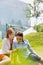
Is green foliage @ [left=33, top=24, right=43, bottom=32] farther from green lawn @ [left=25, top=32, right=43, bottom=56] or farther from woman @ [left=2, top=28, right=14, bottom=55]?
woman @ [left=2, top=28, right=14, bottom=55]

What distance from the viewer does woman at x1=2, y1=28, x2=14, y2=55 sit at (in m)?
1.49

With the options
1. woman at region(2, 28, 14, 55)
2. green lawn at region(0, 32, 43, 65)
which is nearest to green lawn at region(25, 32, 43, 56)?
green lawn at region(0, 32, 43, 65)

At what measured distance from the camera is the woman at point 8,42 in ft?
4.88

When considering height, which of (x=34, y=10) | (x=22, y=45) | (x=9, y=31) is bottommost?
(x=22, y=45)

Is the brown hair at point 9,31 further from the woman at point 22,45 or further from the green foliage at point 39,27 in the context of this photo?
the green foliage at point 39,27

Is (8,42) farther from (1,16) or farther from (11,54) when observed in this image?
(1,16)

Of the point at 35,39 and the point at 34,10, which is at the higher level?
the point at 34,10

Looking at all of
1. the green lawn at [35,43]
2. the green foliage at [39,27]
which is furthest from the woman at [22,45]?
the green foliage at [39,27]

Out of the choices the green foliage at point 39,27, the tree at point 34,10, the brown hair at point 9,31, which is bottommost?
the brown hair at point 9,31

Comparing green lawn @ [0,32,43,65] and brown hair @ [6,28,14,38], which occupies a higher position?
brown hair @ [6,28,14,38]

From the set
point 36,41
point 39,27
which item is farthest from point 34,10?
point 36,41

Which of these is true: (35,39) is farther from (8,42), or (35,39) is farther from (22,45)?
(8,42)

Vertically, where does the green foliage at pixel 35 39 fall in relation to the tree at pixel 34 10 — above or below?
below

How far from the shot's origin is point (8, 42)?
1512mm
